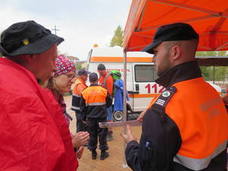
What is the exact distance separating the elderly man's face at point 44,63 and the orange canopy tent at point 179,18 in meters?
0.83

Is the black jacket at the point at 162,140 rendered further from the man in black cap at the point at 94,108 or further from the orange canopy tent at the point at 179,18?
the man in black cap at the point at 94,108

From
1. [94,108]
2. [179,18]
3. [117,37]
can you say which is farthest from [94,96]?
[117,37]

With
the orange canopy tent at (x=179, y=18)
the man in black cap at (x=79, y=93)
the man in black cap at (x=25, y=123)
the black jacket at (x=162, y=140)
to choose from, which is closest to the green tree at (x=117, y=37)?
the man in black cap at (x=79, y=93)

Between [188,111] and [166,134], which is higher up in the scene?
[188,111]

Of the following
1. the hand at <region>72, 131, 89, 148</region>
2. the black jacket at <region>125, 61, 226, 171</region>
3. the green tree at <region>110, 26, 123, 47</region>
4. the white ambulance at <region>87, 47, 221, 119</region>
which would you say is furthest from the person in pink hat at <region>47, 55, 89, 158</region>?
the green tree at <region>110, 26, 123, 47</region>

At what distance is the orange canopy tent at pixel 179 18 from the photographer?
2098 millimetres

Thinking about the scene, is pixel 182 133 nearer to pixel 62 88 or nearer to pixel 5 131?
pixel 5 131

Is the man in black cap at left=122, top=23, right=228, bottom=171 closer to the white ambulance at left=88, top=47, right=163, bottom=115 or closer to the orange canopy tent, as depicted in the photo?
the orange canopy tent

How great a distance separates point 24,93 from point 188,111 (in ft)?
2.79

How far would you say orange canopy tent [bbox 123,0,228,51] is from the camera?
210cm

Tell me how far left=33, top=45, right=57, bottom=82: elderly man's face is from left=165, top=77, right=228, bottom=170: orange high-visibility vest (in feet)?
2.38

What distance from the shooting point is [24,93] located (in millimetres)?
808

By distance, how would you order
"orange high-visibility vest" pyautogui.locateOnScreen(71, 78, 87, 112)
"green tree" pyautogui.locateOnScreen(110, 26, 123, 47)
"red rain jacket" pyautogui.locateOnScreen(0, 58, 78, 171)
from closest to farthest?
"red rain jacket" pyautogui.locateOnScreen(0, 58, 78, 171) < "orange high-visibility vest" pyautogui.locateOnScreen(71, 78, 87, 112) < "green tree" pyautogui.locateOnScreen(110, 26, 123, 47)

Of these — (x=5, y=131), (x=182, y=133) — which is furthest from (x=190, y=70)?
(x=5, y=131)
